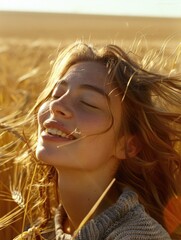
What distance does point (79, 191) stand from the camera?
6.39ft

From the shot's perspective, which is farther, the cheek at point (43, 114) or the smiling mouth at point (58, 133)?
the cheek at point (43, 114)

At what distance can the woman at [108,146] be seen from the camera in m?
1.87

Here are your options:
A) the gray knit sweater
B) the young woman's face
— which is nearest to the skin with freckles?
the young woman's face

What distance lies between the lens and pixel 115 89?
2.01 meters

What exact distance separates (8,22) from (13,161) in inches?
961

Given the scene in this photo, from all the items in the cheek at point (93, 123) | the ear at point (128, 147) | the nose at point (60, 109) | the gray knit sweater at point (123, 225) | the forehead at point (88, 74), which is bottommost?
the gray knit sweater at point (123, 225)

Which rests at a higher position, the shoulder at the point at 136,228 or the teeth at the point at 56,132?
the teeth at the point at 56,132

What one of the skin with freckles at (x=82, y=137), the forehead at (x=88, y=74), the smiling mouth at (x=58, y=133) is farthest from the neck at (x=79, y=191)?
the forehead at (x=88, y=74)

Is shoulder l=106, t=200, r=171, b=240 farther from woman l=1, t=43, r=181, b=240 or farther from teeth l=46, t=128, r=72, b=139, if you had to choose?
teeth l=46, t=128, r=72, b=139

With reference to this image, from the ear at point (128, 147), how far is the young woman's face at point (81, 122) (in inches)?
0.7

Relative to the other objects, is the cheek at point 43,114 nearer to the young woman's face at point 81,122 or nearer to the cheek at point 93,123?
the young woman's face at point 81,122

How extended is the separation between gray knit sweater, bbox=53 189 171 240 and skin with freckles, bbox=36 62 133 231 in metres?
0.10

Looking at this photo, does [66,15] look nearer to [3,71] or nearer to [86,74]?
[3,71]

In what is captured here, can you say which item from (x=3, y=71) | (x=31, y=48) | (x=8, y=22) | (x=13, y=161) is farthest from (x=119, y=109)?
(x=8, y=22)
